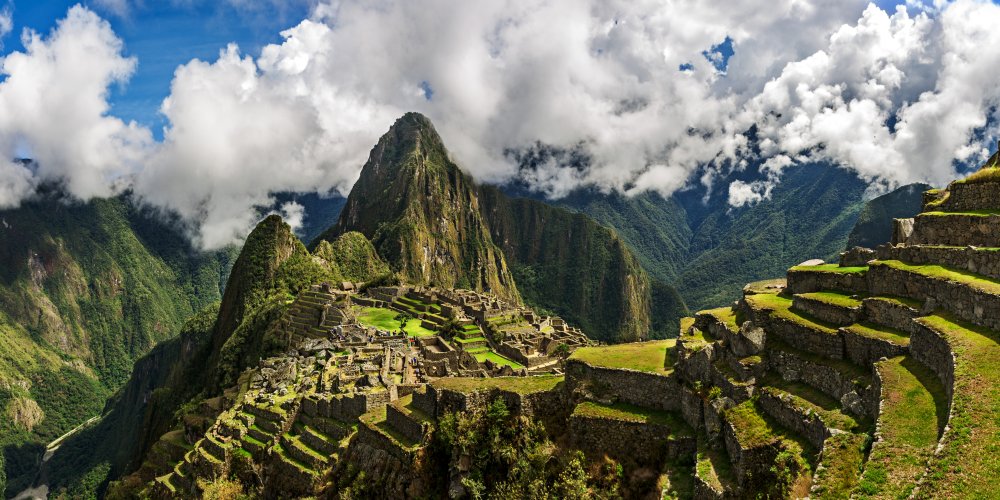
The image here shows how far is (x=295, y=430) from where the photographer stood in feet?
114

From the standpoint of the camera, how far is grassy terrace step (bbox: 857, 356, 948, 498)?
11.1 m

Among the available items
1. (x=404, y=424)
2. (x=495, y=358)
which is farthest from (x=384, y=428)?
(x=495, y=358)

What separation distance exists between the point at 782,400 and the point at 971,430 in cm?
508

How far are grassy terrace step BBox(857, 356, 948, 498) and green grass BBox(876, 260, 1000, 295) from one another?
10.2 feet

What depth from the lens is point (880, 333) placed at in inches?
658

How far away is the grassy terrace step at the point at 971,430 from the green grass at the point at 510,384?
44.6 feet

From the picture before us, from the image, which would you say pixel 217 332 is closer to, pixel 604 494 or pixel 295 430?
pixel 295 430

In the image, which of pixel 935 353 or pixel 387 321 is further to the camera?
pixel 387 321

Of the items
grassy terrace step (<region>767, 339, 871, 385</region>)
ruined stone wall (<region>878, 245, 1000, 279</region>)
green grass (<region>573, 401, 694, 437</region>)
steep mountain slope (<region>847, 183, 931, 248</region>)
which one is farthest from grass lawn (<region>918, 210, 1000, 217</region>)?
steep mountain slope (<region>847, 183, 931, 248</region>)

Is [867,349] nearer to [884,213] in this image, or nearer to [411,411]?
[411,411]

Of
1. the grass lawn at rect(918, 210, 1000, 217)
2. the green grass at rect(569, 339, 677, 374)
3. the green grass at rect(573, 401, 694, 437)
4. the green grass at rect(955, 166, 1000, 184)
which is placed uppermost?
the green grass at rect(955, 166, 1000, 184)

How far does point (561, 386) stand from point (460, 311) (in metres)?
64.6

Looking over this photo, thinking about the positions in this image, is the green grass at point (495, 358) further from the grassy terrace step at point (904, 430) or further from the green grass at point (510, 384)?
the grassy terrace step at point (904, 430)

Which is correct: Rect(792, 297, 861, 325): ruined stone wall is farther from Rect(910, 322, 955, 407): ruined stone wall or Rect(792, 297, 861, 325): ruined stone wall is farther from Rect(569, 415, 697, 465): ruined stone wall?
Rect(569, 415, 697, 465): ruined stone wall
